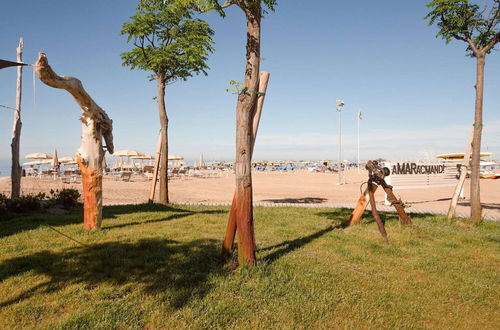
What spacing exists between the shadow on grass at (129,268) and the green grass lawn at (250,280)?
0.02 m

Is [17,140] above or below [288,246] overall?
above

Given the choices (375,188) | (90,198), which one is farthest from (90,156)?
(375,188)

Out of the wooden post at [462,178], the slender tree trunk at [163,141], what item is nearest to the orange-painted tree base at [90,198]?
the slender tree trunk at [163,141]

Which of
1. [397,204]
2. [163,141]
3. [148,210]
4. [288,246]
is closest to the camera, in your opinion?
[288,246]

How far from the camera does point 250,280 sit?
3.67 metres

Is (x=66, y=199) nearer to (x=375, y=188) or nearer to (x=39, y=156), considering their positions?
(x=375, y=188)

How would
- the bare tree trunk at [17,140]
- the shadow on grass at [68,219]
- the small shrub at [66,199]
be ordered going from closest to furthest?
1. the shadow on grass at [68,219]
2. the small shrub at [66,199]
3. the bare tree trunk at [17,140]

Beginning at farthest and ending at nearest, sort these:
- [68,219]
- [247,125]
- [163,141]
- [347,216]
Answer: [163,141]
[347,216]
[68,219]
[247,125]

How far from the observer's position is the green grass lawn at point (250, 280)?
2896mm

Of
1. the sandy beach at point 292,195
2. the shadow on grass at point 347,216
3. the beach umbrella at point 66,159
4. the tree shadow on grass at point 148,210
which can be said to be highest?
the beach umbrella at point 66,159

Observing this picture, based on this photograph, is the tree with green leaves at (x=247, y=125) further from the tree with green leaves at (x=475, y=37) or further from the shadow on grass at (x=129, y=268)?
the tree with green leaves at (x=475, y=37)

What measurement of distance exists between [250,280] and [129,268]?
1649 mm

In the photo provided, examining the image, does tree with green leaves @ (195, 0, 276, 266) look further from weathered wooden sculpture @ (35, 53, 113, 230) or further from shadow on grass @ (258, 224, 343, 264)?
weathered wooden sculpture @ (35, 53, 113, 230)

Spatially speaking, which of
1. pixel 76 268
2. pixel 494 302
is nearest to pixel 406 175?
pixel 494 302
